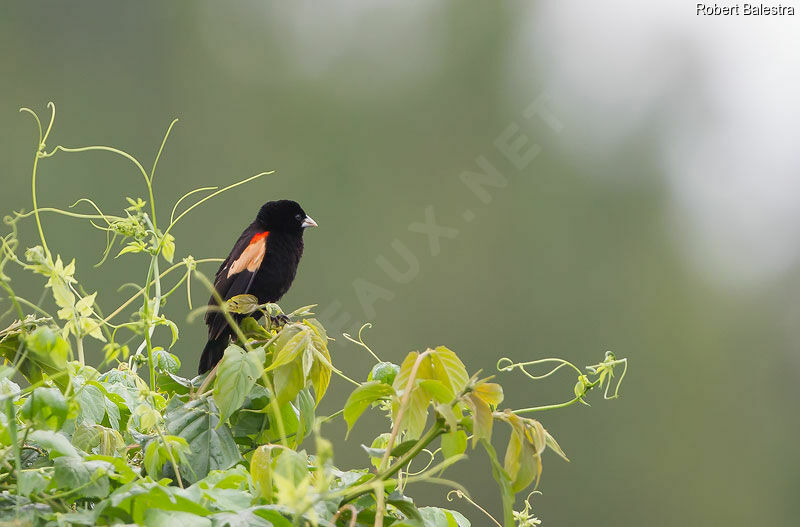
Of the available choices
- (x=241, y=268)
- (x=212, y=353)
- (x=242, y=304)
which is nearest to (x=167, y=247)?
(x=242, y=304)

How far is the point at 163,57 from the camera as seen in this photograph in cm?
992

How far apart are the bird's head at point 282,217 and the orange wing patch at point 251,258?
12 centimetres

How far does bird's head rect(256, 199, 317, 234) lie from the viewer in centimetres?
222

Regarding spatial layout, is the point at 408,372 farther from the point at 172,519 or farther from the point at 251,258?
the point at 251,258

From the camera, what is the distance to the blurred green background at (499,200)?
838cm

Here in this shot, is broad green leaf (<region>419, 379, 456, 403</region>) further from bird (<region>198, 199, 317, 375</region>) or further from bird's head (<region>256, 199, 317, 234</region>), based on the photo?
bird's head (<region>256, 199, 317, 234</region>)

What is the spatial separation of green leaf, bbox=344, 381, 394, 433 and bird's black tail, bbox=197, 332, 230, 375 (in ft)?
2.79

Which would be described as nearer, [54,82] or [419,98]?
[54,82]

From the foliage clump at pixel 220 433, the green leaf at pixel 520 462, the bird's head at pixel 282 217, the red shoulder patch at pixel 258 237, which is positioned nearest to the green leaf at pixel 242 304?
the foliage clump at pixel 220 433

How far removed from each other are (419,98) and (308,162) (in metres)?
2.11

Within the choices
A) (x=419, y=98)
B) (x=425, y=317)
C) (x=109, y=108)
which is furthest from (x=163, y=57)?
(x=425, y=317)

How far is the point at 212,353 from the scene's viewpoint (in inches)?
61.8

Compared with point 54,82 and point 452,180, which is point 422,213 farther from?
point 54,82

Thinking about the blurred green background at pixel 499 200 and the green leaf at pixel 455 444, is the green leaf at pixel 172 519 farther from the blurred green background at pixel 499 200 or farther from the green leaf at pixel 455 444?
the blurred green background at pixel 499 200
